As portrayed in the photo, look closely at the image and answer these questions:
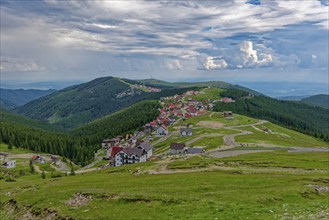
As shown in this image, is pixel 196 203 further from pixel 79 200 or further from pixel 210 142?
pixel 210 142

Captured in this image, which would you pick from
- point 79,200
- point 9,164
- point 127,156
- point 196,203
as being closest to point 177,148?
point 127,156

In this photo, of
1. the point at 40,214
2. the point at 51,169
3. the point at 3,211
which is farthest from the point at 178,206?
the point at 51,169

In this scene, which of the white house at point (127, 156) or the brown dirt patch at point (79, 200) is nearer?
the brown dirt patch at point (79, 200)

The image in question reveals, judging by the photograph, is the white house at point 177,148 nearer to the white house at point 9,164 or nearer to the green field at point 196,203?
the white house at point 9,164

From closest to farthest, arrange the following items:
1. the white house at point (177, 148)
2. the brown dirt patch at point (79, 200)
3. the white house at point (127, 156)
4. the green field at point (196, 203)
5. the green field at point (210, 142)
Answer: the green field at point (196, 203), the brown dirt patch at point (79, 200), the white house at point (177, 148), the green field at point (210, 142), the white house at point (127, 156)

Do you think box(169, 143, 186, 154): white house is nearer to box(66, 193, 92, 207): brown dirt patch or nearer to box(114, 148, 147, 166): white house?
box(114, 148, 147, 166): white house

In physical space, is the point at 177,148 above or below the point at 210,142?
below

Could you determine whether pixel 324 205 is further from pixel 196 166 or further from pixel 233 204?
pixel 196 166

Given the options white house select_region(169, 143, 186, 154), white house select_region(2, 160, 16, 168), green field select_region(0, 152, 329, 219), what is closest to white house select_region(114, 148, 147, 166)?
white house select_region(169, 143, 186, 154)

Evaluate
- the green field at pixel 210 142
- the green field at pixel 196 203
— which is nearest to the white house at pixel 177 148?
the green field at pixel 210 142

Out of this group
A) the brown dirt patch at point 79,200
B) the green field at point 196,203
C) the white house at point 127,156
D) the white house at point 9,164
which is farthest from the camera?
the white house at point 127,156

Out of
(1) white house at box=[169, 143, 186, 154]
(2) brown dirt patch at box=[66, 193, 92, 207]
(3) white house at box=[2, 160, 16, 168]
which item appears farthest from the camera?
(1) white house at box=[169, 143, 186, 154]

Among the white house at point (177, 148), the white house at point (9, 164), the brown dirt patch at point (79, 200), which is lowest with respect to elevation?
the white house at point (9, 164)
